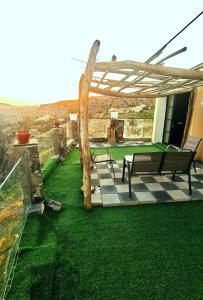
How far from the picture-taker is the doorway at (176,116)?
24.3ft

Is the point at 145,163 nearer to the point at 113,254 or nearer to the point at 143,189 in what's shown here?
the point at 143,189

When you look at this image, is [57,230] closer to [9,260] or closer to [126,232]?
[9,260]

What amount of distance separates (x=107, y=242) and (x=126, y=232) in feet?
1.20

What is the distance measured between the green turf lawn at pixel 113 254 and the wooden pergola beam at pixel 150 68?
2.51 m

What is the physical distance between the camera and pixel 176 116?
24.7 feet

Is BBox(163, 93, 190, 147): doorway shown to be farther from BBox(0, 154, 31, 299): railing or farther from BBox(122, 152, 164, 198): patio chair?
BBox(0, 154, 31, 299): railing

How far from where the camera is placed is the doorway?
7.42 metres

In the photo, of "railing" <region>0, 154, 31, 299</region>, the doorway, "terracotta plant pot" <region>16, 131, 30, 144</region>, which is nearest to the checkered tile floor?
"railing" <region>0, 154, 31, 299</region>

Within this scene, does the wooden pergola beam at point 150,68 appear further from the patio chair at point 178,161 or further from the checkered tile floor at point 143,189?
the checkered tile floor at point 143,189

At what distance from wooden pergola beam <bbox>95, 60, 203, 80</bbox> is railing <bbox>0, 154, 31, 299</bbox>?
86.3 inches

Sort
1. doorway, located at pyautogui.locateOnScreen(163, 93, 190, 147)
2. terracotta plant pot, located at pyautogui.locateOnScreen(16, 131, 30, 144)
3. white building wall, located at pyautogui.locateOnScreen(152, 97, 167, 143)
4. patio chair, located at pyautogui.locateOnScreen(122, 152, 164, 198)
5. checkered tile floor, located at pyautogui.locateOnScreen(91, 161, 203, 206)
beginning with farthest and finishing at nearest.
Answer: white building wall, located at pyautogui.locateOnScreen(152, 97, 167, 143), doorway, located at pyautogui.locateOnScreen(163, 93, 190, 147), checkered tile floor, located at pyautogui.locateOnScreen(91, 161, 203, 206), patio chair, located at pyautogui.locateOnScreen(122, 152, 164, 198), terracotta plant pot, located at pyautogui.locateOnScreen(16, 131, 30, 144)

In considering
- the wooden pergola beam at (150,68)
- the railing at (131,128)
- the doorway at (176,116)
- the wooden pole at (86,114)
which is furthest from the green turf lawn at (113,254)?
the railing at (131,128)

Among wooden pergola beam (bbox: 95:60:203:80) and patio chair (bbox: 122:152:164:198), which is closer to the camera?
wooden pergola beam (bbox: 95:60:203:80)

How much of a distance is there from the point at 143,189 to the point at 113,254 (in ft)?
6.26
